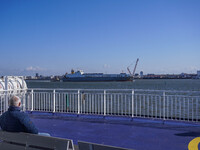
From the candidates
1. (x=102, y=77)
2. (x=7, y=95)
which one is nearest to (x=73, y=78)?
(x=102, y=77)

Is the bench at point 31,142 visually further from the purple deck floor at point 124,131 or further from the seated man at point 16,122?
the purple deck floor at point 124,131

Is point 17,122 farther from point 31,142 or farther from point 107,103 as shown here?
point 107,103

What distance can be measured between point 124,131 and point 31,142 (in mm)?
4124

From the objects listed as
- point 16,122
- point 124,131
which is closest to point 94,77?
point 124,131

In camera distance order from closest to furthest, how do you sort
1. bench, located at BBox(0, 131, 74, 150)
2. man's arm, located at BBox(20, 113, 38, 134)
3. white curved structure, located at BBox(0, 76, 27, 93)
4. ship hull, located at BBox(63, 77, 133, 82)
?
bench, located at BBox(0, 131, 74, 150), man's arm, located at BBox(20, 113, 38, 134), white curved structure, located at BBox(0, 76, 27, 93), ship hull, located at BBox(63, 77, 133, 82)

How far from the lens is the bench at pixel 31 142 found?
2554 mm

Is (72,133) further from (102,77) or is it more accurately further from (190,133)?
(102,77)

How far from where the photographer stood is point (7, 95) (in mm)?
8859

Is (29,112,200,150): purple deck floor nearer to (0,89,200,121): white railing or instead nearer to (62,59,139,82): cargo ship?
(0,89,200,121): white railing

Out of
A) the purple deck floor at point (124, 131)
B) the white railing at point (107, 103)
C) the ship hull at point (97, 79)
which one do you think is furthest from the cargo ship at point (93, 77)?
the purple deck floor at point (124, 131)

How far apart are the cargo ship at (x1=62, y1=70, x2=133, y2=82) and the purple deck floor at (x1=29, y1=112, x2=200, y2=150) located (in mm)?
106862

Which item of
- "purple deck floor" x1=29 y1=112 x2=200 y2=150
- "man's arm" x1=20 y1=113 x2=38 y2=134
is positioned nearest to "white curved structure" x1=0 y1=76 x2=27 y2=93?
"purple deck floor" x1=29 y1=112 x2=200 y2=150

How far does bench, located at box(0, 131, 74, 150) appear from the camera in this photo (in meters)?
2.55

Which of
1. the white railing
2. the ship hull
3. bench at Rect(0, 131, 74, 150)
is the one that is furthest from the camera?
the ship hull
